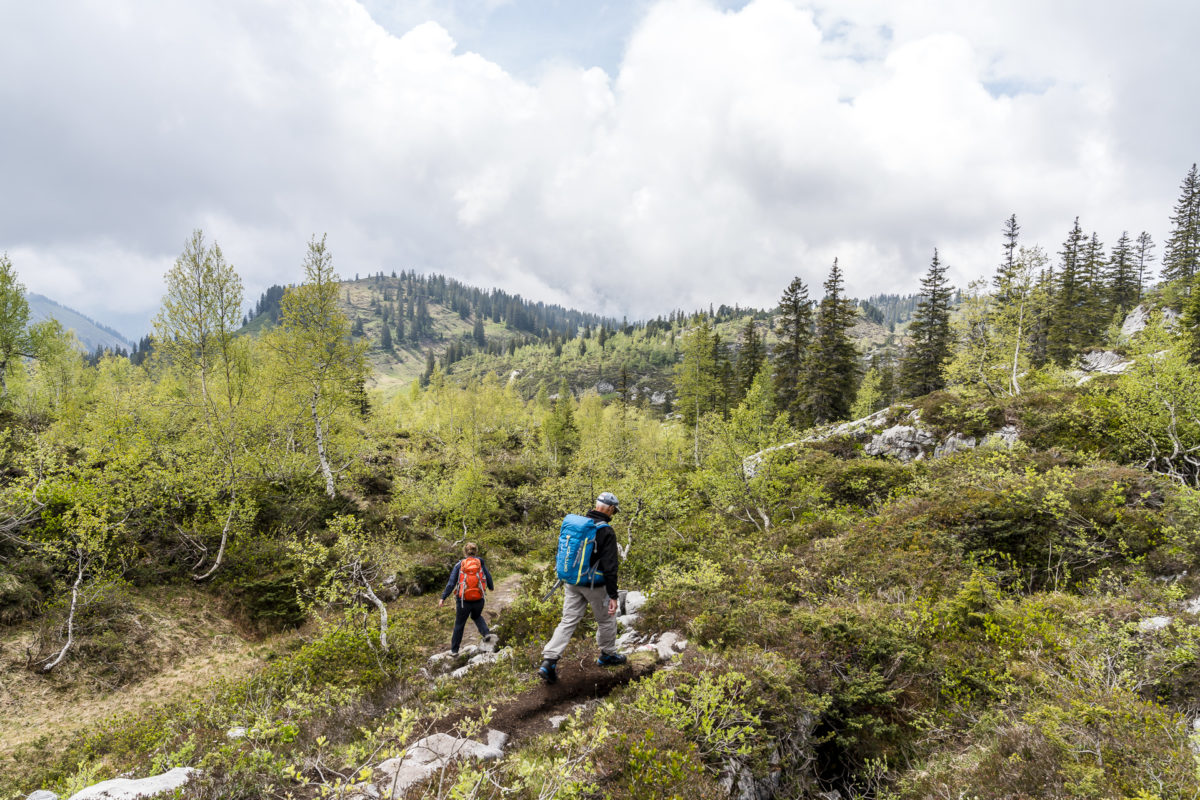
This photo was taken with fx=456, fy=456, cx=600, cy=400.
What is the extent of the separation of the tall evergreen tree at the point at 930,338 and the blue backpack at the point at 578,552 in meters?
42.0

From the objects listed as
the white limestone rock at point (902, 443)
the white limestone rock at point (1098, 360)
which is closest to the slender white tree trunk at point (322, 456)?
the white limestone rock at point (902, 443)

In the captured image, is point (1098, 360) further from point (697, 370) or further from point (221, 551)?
point (221, 551)

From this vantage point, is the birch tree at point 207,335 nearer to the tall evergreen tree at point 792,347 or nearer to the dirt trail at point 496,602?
the dirt trail at point 496,602

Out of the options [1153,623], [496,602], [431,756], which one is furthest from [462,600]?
[1153,623]

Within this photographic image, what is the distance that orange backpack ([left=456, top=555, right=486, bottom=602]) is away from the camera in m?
9.80

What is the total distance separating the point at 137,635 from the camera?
39.0 ft

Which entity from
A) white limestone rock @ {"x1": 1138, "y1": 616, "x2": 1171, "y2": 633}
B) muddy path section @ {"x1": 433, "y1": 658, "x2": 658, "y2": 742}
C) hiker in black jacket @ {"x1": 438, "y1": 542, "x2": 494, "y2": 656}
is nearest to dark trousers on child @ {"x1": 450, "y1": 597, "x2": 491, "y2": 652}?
hiker in black jacket @ {"x1": 438, "y1": 542, "x2": 494, "y2": 656}

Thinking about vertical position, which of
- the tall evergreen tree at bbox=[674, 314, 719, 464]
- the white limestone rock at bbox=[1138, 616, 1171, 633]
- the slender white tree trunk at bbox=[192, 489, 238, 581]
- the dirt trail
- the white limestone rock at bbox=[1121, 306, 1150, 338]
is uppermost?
the white limestone rock at bbox=[1121, 306, 1150, 338]

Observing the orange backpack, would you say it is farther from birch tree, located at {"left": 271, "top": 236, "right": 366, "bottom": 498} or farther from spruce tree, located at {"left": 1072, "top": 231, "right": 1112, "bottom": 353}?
A: spruce tree, located at {"left": 1072, "top": 231, "right": 1112, "bottom": 353}

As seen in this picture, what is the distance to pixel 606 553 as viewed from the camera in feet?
22.8

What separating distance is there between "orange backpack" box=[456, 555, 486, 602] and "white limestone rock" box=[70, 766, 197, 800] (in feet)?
15.8

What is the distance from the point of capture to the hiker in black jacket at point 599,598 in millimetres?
6883

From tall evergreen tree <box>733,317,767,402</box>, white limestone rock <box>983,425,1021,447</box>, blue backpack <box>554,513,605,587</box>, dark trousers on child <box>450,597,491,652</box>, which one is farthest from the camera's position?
tall evergreen tree <box>733,317,767,402</box>

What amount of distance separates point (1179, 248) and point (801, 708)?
268ft
